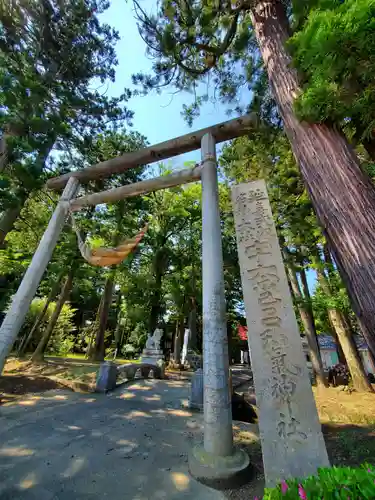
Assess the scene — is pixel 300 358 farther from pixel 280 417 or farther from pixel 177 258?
pixel 177 258

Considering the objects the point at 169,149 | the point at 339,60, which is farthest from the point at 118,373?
the point at 339,60

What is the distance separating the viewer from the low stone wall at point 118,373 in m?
5.93

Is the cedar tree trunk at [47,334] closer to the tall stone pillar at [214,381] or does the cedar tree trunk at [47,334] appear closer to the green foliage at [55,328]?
the green foliage at [55,328]

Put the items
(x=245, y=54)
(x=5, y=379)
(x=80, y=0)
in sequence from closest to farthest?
(x=245, y=54)
(x=80, y=0)
(x=5, y=379)

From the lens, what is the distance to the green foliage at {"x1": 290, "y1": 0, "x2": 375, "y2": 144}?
1.77 metres

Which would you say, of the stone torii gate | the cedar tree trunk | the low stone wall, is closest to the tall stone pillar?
the stone torii gate

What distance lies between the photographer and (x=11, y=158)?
5.88 metres

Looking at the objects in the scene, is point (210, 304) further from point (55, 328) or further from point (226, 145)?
point (55, 328)

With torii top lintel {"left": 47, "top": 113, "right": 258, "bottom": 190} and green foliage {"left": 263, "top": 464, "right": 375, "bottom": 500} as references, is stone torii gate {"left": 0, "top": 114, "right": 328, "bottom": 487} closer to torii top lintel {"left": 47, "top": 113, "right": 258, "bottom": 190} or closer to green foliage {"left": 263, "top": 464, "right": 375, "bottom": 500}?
torii top lintel {"left": 47, "top": 113, "right": 258, "bottom": 190}

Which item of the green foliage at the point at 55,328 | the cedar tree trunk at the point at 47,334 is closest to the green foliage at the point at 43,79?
the cedar tree trunk at the point at 47,334

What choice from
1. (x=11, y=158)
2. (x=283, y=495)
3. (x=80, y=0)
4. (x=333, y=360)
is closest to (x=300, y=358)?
(x=283, y=495)

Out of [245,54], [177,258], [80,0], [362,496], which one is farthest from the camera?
[177,258]

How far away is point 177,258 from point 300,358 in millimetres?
12273

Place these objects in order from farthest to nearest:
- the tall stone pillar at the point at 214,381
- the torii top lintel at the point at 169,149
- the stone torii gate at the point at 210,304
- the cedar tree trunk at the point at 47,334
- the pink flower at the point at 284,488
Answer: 1. the cedar tree trunk at the point at 47,334
2. the torii top lintel at the point at 169,149
3. the tall stone pillar at the point at 214,381
4. the stone torii gate at the point at 210,304
5. the pink flower at the point at 284,488
